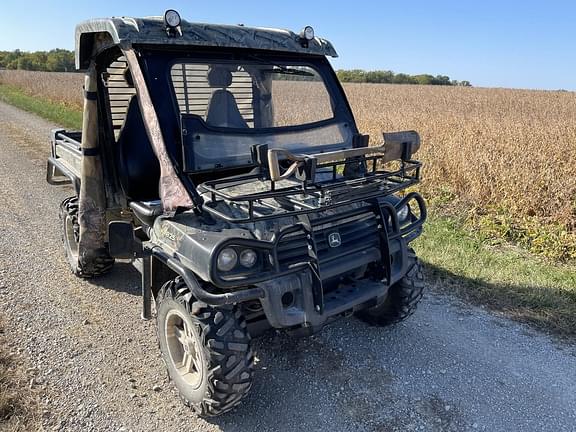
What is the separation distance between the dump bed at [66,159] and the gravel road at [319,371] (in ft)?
3.36

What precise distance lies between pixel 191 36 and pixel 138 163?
1108 millimetres

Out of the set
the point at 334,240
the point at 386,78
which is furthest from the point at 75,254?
the point at 386,78

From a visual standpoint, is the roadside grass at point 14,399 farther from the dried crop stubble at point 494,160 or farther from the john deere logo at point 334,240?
the dried crop stubble at point 494,160

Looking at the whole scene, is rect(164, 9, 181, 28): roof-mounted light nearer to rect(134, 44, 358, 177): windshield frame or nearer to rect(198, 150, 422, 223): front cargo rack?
rect(134, 44, 358, 177): windshield frame

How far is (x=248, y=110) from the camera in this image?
3893 mm

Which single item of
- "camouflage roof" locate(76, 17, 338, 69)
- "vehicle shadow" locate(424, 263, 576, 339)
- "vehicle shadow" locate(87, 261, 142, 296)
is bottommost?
"vehicle shadow" locate(87, 261, 142, 296)

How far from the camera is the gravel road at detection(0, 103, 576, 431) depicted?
2.93m

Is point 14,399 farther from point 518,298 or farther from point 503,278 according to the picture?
point 503,278

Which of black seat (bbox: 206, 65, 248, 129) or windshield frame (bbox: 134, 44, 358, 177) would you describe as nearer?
windshield frame (bbox: 134, 44, 358, 177)

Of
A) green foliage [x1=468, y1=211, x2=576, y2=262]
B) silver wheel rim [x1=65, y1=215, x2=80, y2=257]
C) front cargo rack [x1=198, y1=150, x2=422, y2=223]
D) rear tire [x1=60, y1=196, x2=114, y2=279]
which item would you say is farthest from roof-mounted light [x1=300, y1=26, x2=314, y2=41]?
green foliage [x1=468, y1=211, x2=576, y2=262]

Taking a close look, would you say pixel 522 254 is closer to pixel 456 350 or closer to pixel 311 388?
pixel 456 350

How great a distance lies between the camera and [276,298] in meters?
2.61

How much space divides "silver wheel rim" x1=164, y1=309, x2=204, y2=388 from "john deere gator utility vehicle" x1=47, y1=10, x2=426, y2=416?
0.01m

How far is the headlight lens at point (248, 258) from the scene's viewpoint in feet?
8.66
